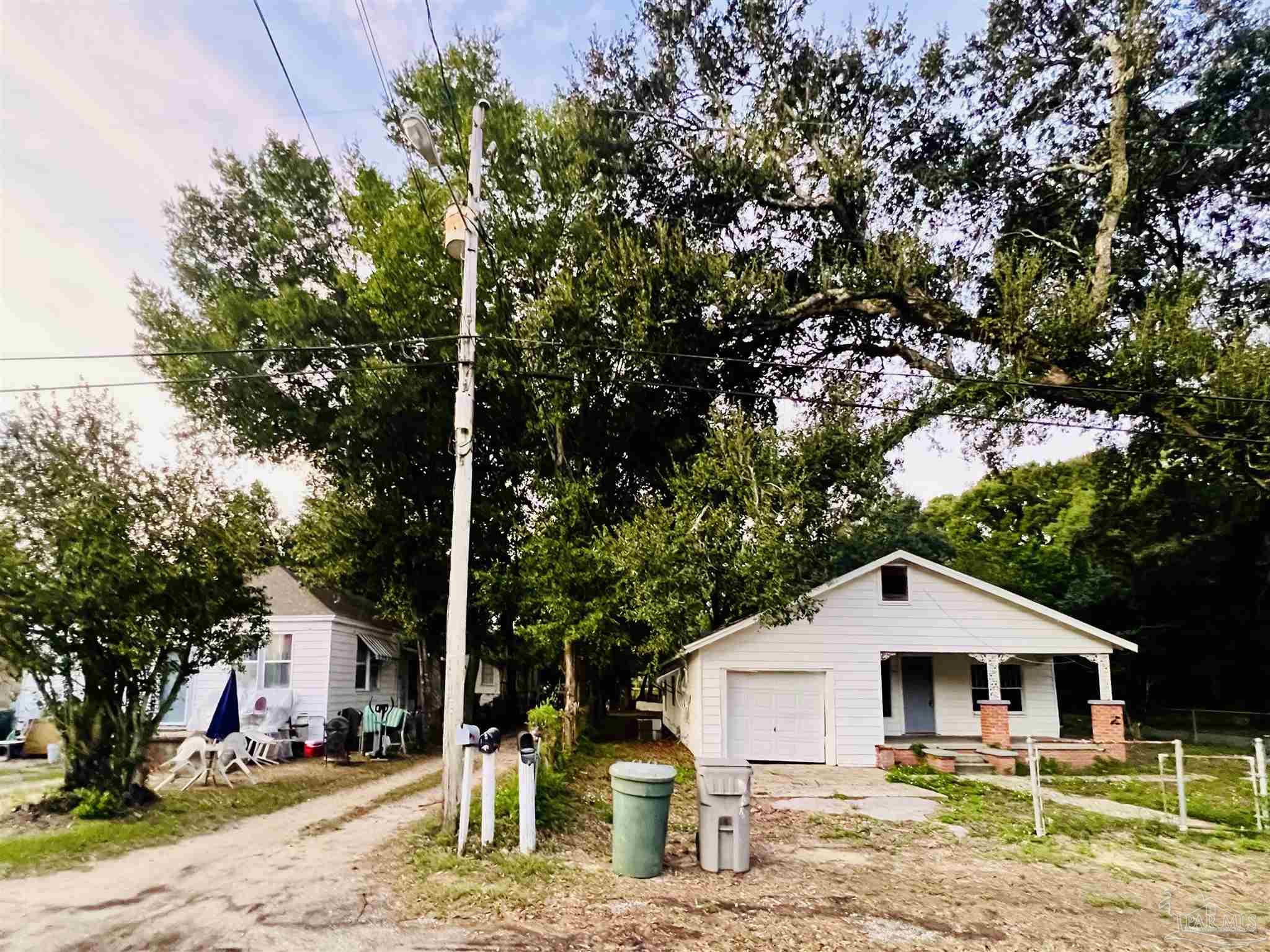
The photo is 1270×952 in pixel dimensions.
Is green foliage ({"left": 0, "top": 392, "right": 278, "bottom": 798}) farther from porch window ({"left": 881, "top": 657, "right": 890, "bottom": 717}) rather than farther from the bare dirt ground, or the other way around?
porch window ({"left": 881, "top": 657, "right": 890, "bottom": 717})

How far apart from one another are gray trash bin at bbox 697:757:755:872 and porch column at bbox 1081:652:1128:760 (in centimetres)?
1250

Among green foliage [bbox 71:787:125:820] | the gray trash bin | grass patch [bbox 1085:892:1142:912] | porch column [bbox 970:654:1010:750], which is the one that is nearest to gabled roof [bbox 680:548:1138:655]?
porch column [bbox 970:654:1010:750]

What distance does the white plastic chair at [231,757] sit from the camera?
1188 centimetres

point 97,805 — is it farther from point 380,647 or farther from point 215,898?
point 380,647

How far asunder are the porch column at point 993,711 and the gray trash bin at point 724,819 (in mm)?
11587

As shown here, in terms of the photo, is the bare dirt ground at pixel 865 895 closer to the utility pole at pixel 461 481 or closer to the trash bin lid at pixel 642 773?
the trash bin lid at pixel 642 773

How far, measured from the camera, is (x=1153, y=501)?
24.7m

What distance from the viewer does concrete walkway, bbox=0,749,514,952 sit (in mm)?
5352

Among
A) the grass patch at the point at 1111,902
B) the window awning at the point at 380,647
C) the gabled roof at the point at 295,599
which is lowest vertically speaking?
the grass patch at the point at 1111,902

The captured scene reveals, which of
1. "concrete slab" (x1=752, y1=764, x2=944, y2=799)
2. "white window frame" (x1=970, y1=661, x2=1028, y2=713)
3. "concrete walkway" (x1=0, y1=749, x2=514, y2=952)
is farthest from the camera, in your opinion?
"white window frame" (x1=970, y1=661, x2=1028, y2=713)

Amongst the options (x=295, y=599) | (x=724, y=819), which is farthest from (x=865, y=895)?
(x=295, y=599)

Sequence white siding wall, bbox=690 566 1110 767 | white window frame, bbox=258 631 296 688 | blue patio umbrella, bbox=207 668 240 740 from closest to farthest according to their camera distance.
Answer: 1. blue patio umbrella, bbox=207 668 240 740
2. white siding wall, bbox=690 566 1110 767
3. white window frame, bbox=258 631 296 688

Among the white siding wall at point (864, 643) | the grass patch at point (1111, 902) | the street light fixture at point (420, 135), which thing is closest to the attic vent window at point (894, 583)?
the white siding wall at point (864, 643)

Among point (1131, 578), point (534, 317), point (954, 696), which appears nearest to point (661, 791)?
point (534, 317)
